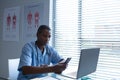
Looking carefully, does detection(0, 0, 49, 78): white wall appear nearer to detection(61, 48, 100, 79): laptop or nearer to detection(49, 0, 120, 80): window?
detection(49, 0, 120, 80): window

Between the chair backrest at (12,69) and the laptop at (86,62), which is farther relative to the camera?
the chair backrest at (12,69)

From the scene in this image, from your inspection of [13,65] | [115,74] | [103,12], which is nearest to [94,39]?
[103,12]

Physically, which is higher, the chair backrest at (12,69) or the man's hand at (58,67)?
the man's hand at (58,67)

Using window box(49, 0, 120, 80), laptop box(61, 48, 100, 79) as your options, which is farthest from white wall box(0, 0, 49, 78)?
laptop box(61, 48, 100, 79)

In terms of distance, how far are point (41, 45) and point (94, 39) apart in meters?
0.77

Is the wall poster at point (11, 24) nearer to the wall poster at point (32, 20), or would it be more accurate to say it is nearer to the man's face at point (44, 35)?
the wall poster at point (32, 20)

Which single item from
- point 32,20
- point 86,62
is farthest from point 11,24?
point 86,62

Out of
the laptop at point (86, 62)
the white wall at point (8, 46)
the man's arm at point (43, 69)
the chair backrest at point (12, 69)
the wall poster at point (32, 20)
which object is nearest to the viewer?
the laptop at point (86, 62)

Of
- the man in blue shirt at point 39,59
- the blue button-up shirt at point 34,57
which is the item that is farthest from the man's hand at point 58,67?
the blue button-up shirt at point 34,57

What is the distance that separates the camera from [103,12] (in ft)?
8.12

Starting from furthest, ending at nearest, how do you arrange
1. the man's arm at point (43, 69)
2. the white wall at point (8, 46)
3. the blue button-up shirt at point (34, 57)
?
the white wall at point (8, 46) → the blue button-up shirt at point (34, 57) → the man's arm at point (43, 69)

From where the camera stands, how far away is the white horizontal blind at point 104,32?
2352mm

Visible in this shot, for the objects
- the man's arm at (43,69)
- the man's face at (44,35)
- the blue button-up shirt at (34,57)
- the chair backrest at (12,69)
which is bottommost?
the chair backrest at (12,69)

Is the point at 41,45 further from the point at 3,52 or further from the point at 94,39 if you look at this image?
the point at 3,52
